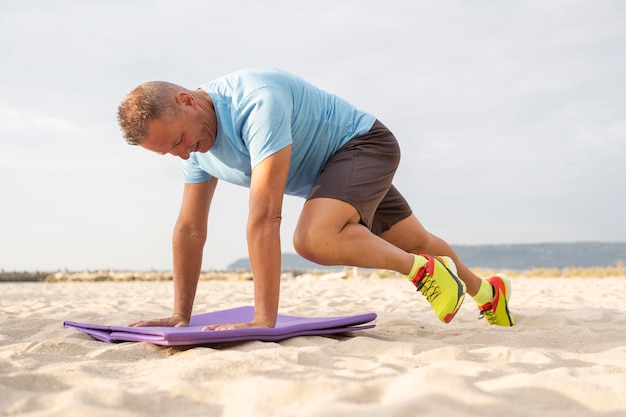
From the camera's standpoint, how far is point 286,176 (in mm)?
2613

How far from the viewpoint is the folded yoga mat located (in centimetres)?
241

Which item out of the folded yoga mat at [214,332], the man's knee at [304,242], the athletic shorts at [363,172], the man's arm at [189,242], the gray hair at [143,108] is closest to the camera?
the folded yoga mat at [214,332]

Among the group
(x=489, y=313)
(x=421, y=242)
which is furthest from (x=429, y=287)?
(x=489, y=313)

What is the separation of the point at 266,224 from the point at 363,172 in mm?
628

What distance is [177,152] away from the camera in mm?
2703

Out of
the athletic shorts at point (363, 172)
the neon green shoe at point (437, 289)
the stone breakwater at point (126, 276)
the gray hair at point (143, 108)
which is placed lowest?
the stone breakwater at point (126, 276)

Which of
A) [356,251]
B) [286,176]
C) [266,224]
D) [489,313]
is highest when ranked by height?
[286,176]

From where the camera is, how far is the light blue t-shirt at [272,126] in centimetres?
262

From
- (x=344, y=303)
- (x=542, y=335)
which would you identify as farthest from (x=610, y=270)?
(x=542, y=335)

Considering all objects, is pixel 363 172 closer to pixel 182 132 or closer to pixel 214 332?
pixel 182 132

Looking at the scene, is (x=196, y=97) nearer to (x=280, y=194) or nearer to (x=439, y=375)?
(x=280, y=194)

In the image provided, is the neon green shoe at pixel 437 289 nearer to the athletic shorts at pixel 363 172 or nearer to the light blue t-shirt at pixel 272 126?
the athletic shorts at pixel 363 172

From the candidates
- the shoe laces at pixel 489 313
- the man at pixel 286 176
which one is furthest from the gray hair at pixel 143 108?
the shoe laces at pixel 489 313

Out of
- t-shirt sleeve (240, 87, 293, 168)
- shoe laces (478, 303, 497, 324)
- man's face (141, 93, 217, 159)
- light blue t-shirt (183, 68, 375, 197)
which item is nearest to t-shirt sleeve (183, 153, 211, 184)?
light blue t-shirt (183, 68, 375, 197)
